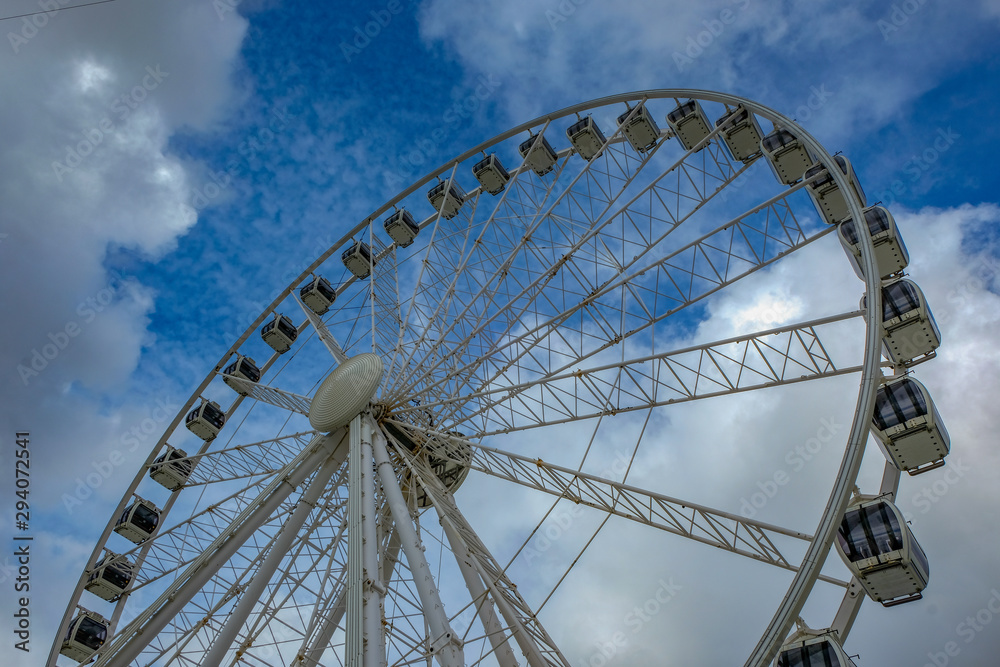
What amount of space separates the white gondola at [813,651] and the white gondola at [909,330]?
5.62m

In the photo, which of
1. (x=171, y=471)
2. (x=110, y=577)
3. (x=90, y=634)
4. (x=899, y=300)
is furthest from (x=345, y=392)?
(x=899, y=300)

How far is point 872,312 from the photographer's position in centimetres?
1241

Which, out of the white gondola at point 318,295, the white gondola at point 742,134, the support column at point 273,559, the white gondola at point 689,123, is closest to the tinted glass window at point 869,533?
the white gondola at point 742,134

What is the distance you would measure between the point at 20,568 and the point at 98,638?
358cm

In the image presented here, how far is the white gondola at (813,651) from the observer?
10305 millimetres

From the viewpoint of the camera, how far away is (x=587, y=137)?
916 inches

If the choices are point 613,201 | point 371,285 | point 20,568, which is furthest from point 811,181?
point 20,568

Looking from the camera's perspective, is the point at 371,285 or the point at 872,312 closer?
the point at 872,312

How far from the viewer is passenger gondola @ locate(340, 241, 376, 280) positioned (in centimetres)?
2630

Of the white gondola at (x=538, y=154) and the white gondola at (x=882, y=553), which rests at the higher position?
the white gondola at (x=538, y=154)

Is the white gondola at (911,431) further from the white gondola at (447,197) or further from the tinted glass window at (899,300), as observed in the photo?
the white gondola at (447,197)

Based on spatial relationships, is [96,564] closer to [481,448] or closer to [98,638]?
[98,638]

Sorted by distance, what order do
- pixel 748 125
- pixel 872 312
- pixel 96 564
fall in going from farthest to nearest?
pixel 96 564
pixel 748 125
pixel 872 312

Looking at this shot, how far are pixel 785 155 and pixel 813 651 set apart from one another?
1177cm
